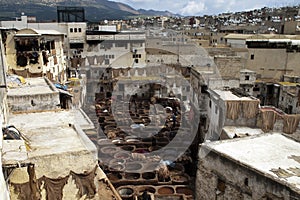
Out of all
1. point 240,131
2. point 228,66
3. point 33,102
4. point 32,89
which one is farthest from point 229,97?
point 32,89

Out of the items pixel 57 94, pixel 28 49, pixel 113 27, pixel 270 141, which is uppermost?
pixel 113 27

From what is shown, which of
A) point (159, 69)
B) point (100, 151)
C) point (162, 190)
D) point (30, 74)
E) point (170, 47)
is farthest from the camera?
point (170, 47)

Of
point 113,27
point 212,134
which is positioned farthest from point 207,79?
point 113,27

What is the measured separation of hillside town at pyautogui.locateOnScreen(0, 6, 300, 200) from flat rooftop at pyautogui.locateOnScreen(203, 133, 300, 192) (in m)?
0.04

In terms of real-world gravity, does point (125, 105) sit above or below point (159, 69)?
below

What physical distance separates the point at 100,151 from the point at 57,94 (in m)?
7.86

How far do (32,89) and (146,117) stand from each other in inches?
567

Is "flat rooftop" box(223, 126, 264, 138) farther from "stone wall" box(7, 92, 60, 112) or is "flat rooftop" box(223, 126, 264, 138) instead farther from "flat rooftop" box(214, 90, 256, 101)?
"stone wall" box(7, 92, 60, 112)

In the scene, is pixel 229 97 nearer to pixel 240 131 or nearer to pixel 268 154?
pixel 240 131

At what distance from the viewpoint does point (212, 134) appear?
1956 cm

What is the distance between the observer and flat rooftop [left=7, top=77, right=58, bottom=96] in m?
15.6

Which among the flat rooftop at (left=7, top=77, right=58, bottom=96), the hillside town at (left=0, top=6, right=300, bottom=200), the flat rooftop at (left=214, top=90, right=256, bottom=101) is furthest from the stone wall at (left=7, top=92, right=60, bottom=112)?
the flat rooftop at (left=214, top=90, right=256, bottom=101)

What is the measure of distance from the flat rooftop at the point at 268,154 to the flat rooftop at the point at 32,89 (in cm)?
929

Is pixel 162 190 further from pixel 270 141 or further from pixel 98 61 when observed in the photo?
pixel 98 61
